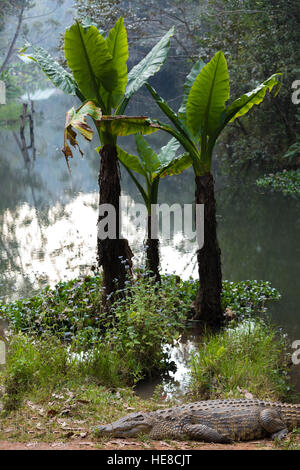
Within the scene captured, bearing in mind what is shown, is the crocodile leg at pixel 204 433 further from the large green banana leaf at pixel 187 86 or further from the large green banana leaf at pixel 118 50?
the large green banana leaf at pixel 118 50

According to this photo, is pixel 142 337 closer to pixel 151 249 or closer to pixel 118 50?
pixel 151 249

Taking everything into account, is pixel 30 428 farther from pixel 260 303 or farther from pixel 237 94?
pixel 237 94

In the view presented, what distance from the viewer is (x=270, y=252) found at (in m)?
11.4

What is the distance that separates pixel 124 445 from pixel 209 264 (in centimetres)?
373

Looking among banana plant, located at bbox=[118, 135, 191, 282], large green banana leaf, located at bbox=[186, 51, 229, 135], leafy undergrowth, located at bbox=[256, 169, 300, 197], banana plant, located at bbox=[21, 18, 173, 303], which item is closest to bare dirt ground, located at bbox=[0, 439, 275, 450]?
banana plant, located at bbox=[21, 18, 173, 303]

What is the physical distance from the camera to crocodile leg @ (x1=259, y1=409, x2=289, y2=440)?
465cm

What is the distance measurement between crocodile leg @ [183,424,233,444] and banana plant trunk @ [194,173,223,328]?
10.0 ft

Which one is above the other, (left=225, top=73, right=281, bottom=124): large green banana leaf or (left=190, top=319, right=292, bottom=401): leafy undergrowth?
(left=225, top=73, right=281, bottom=124): large green banana leaf

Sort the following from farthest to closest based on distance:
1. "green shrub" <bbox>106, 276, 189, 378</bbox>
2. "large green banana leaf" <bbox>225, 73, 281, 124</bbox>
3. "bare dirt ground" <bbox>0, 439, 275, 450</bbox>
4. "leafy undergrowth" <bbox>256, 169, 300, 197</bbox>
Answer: "leafy undergrowth" <bbox>256, 169, 300, 197</bbox>, "large green banana leaf" <bbox>225, 73, 281, 124</bbox>, "green shrub" <bbox>106, 276, 189, 378</bbox>, "bare dirt ground" <bbox>0, 439, 275, 450</bbox>

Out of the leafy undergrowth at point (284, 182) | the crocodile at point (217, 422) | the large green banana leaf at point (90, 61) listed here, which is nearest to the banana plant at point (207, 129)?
the large green banana leaf at point (90, 61)

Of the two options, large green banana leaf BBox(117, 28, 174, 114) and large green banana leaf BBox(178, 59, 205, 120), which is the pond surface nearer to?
large green banana leaf BBox(178, 59, 205, 120)
